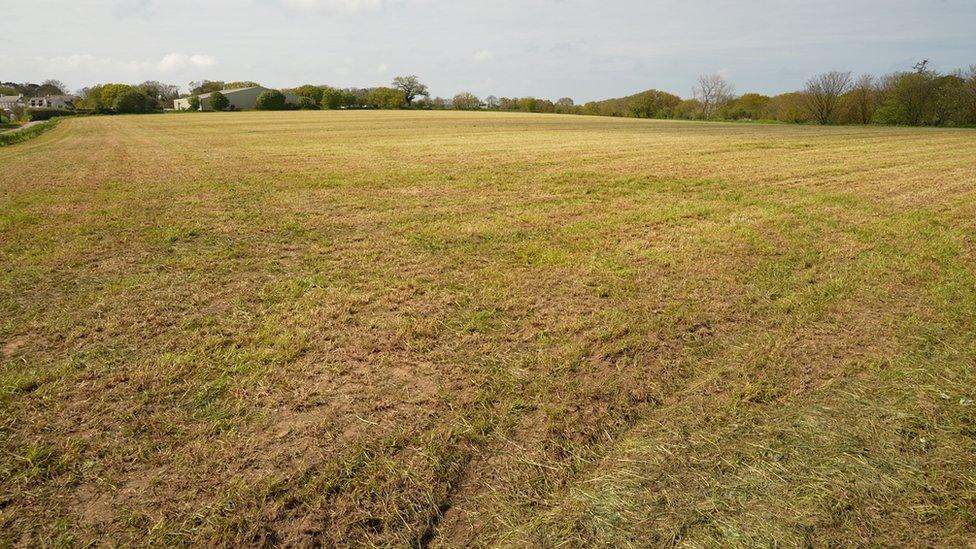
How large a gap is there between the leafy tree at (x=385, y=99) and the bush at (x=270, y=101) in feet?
60.7

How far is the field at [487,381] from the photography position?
108 inches

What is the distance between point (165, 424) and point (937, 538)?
4650 mm

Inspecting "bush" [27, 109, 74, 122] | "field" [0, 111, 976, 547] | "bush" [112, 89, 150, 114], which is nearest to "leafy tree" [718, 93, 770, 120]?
"field" [0, 111, 976, 547]

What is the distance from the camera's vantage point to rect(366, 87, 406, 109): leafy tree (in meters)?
104

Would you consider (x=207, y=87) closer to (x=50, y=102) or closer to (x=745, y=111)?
(x=50, y=102)

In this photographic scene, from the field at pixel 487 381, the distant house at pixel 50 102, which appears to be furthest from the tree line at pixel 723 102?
the field at pixel 487 381

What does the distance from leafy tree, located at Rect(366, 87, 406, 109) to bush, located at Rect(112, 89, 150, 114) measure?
39.7 m

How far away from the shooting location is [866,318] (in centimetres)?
520

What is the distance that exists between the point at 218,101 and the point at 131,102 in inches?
521

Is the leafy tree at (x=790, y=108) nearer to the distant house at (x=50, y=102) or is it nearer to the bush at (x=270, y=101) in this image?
the bush at (x=270, y=101)

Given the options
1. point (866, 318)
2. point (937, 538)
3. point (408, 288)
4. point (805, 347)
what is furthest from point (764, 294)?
point (408, 288)

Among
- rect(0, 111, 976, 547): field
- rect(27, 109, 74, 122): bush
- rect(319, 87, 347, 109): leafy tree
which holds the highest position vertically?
rect(319, 87, 347, 109): leafy tree

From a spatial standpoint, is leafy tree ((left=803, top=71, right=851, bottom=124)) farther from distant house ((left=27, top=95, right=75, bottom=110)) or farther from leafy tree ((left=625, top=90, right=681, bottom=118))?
distant house ((left=27, top=95, right=75, bottom=110))

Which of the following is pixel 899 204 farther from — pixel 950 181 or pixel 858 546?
pixel 858 546
